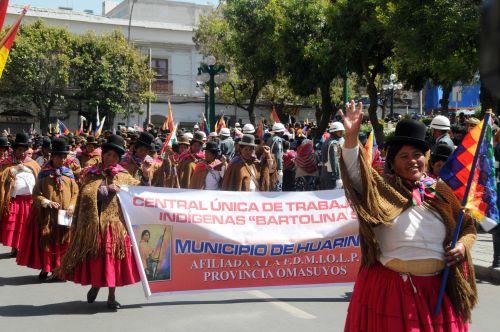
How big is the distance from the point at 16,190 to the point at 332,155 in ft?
17.6

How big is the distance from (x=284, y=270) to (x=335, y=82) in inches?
1390

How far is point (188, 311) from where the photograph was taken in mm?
7484

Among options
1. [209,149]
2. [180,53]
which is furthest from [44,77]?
[209,149]

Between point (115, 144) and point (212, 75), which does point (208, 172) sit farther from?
point (212, 75)

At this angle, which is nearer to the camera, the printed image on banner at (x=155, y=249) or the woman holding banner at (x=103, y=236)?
the printed image on banner at (x=155, y=249)

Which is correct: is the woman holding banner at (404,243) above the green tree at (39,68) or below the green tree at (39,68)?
below

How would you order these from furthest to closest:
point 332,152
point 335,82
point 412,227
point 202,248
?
point 335,82
point 332,152
point 202,248
point 412,227

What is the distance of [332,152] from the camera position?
13.1m

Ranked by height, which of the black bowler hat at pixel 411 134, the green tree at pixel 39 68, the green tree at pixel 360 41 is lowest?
the black bowler hat at pixel 411 134

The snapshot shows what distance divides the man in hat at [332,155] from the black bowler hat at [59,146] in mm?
5077

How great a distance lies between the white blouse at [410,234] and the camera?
3.98 metres

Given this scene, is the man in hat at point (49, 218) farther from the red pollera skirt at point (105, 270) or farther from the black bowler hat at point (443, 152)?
the black bowler hat at point (443, 152)

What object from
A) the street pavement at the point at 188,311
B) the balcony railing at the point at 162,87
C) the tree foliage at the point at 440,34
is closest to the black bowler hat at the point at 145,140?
the street pavement at the point at 188,311

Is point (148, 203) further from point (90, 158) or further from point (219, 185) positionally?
point (90, 158)
